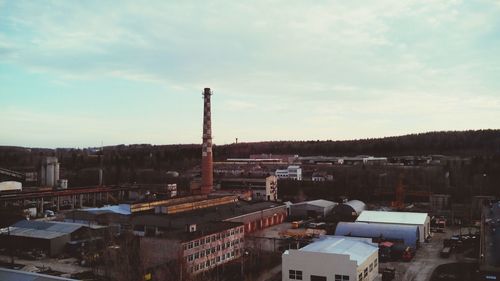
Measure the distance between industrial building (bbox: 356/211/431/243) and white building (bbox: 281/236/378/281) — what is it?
589cm

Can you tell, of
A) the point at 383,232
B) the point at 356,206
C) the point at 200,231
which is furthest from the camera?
the point at 356,206

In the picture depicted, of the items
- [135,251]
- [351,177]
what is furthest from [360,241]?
[351,177]

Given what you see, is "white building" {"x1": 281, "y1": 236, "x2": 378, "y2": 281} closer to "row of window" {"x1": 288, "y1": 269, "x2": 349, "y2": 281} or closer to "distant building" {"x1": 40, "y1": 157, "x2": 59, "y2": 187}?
"row of window" {"x1": 288, "y1": 269, "x2": 349, "y2": 281}

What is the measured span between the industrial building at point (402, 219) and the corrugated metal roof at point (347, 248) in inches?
191

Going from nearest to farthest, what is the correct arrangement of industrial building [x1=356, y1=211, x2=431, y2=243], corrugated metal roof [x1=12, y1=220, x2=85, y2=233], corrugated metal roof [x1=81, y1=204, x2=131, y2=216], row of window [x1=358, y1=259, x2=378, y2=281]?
row of window [x1=358, y1=259, x2=378, y2=281] → corrugated metal roof [x1=12, y1=220, x2=85, y2=233] → industrial building [x1=356, y1=211, x2=431, y2=243] → corrugated metal roof [x1=81, y1=204, x2=131, y2=216]

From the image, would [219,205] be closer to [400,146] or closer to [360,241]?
[360,241]

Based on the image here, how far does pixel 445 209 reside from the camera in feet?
73.9

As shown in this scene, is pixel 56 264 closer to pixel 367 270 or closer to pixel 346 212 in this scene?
pixel 367 270

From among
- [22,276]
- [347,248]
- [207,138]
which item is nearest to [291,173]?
[207,138]

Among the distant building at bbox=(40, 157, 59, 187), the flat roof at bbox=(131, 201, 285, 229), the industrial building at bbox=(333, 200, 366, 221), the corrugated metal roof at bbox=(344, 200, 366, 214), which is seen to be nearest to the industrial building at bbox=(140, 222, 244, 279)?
the flat roof at bbox=(131, 201, 285, 229)

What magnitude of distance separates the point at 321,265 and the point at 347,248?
110 centimetres

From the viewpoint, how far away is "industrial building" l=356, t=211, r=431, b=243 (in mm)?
16547

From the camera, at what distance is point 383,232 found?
15.6 meters

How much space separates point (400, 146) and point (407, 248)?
150 feet
